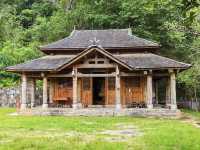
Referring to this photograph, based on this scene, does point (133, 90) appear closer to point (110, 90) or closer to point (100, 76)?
point (110, 90)

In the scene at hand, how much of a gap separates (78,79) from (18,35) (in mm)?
22846

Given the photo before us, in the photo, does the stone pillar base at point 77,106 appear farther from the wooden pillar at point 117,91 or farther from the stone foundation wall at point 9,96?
the stone foundation wall at point 9,96

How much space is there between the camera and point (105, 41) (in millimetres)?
30969

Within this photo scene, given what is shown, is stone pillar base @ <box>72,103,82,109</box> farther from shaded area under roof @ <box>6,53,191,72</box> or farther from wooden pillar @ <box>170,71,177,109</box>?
wooden pillar @ <box>170,71,177,109</box>

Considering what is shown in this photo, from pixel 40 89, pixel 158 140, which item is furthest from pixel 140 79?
pixel 158 140

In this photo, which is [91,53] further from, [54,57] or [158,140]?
[158,140]

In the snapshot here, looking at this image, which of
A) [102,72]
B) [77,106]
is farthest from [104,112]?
[102,72]

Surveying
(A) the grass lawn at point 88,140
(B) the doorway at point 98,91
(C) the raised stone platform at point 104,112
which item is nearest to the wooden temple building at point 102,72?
(B) the doorway at point 98,91

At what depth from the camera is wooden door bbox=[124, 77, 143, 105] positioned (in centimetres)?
2923

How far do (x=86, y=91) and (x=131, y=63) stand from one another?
381cm

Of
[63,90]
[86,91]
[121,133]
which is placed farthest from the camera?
[63,90]

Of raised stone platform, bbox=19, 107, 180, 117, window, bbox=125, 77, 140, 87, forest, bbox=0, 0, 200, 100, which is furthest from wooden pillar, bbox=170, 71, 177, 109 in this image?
forest, bbox=0, 0, 200, 100

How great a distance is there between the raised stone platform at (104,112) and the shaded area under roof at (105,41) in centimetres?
490

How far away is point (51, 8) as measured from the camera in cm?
6091
